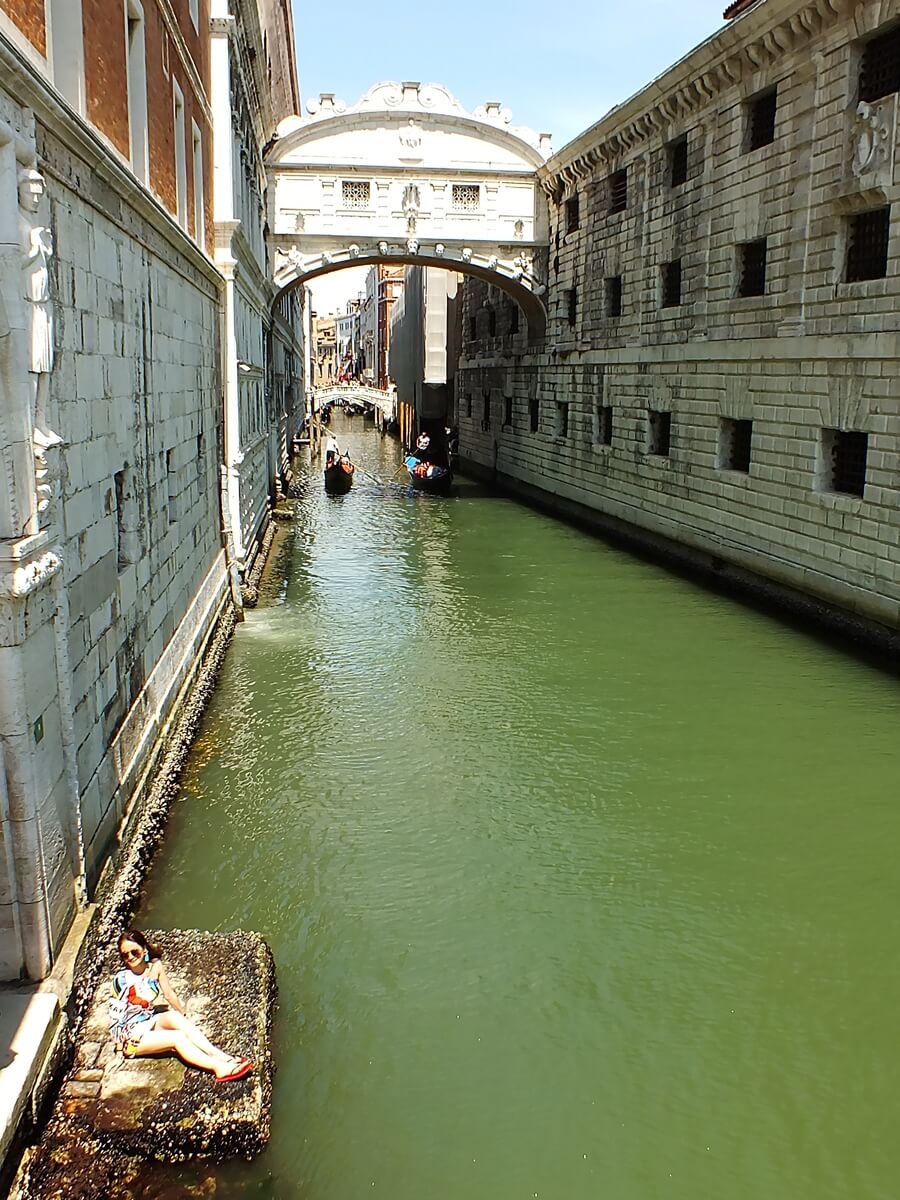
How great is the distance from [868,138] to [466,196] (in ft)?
41.5

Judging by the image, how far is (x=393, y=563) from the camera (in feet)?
53.8

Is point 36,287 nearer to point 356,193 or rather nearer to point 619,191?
point 619,191

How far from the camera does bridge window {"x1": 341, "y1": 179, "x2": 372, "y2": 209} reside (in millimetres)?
22172

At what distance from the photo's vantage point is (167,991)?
13.9 feet

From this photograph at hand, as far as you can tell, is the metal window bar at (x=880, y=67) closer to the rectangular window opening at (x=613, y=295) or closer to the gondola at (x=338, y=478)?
the rectangular window opening at (x=613, y=295)

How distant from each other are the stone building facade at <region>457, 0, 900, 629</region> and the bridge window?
4.03 meters

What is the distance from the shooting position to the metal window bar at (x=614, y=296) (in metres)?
19.5

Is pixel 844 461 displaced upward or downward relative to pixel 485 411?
downward

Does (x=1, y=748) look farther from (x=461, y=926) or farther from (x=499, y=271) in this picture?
(x=499, y=271)

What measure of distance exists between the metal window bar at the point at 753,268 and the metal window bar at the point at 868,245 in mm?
1857

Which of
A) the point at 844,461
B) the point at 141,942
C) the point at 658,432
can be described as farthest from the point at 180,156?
the point at 658,432

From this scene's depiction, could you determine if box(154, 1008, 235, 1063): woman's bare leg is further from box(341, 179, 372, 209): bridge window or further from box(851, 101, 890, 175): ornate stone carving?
box(341, 179, 372, 209): bridge window

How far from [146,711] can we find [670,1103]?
415 centimetres

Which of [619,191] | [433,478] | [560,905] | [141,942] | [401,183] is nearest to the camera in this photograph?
[141,942]
